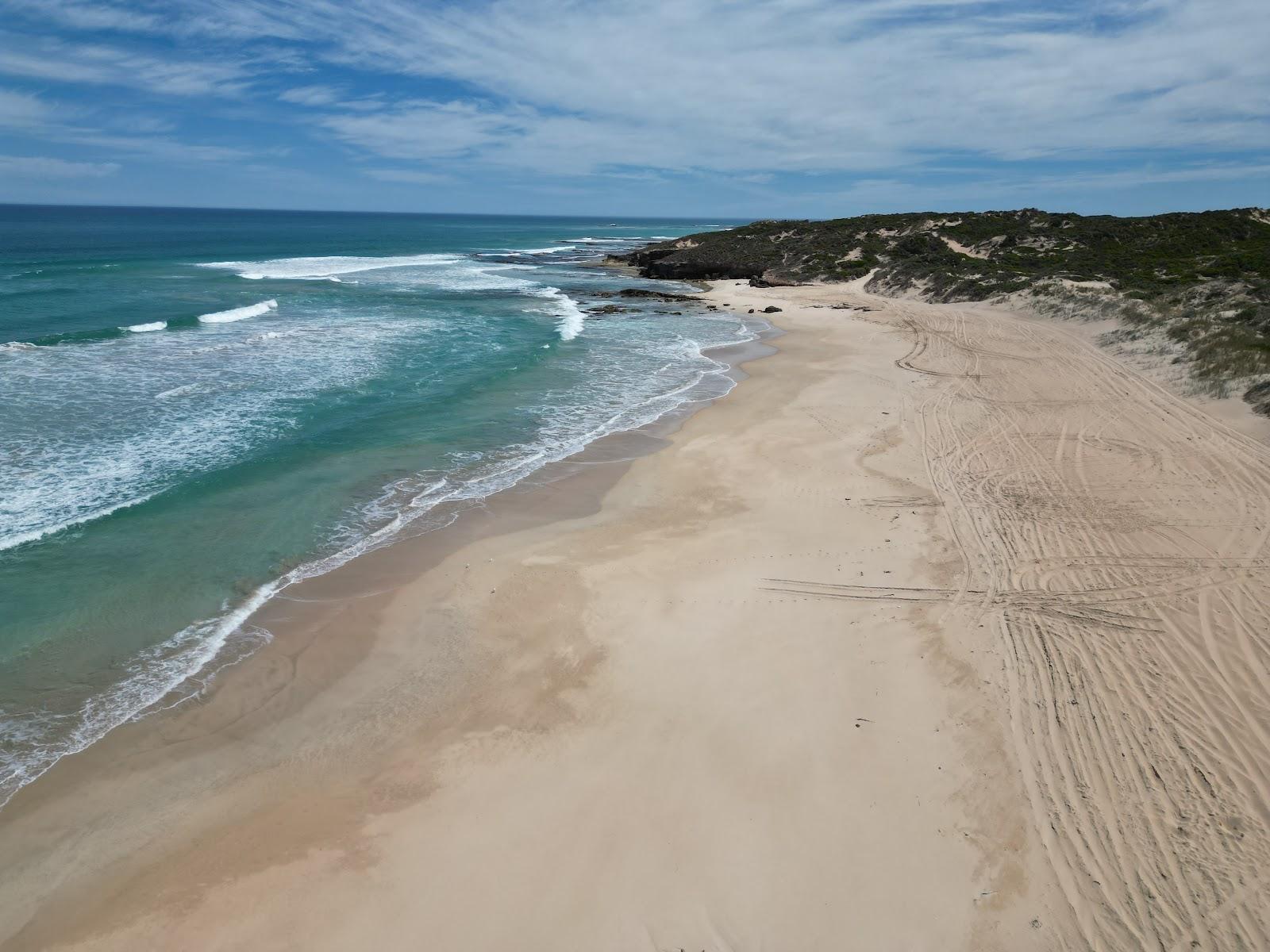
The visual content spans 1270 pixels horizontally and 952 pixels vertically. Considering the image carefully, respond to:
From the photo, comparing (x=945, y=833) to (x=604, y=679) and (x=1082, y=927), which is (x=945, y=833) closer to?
(x=1082, y=927)

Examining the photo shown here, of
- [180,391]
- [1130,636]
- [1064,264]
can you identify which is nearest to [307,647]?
[1130,636]

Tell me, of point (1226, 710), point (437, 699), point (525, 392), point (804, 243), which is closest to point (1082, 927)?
point (1226, 710)

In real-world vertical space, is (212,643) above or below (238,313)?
below

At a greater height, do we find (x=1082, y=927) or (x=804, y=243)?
(x=804, y=243)

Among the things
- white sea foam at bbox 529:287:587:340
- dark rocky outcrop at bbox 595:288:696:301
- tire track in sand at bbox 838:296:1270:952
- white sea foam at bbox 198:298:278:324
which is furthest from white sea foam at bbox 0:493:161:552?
dark rocky outcrop at bbox 595:288:696:301

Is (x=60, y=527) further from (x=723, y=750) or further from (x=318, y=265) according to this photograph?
(x=318, y=265)

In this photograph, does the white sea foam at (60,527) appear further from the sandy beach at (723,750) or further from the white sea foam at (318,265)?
the white sea foam at (318,265)
